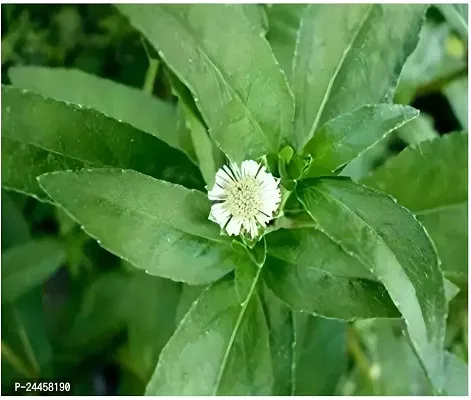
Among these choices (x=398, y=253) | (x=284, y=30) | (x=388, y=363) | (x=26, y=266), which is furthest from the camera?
(x=388, y=363)

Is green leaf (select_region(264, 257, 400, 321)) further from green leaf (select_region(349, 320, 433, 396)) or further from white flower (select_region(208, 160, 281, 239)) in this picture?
green leaf (select_region(349, 320, 433, 396))

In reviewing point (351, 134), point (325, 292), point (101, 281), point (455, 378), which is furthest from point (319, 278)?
point (101, 281)

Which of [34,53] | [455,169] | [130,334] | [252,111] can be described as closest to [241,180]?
[252,111]

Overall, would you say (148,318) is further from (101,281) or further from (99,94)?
(99,94)

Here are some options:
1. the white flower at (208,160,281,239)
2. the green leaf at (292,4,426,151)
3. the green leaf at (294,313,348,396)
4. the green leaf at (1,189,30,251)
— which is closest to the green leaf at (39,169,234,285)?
the white flower at (208,160,281,239)

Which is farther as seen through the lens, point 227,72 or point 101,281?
point 101,281

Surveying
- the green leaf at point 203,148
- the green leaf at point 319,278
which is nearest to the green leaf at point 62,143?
the green leaf at point 203,148

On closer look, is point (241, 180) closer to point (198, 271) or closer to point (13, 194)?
point (198, 271)
